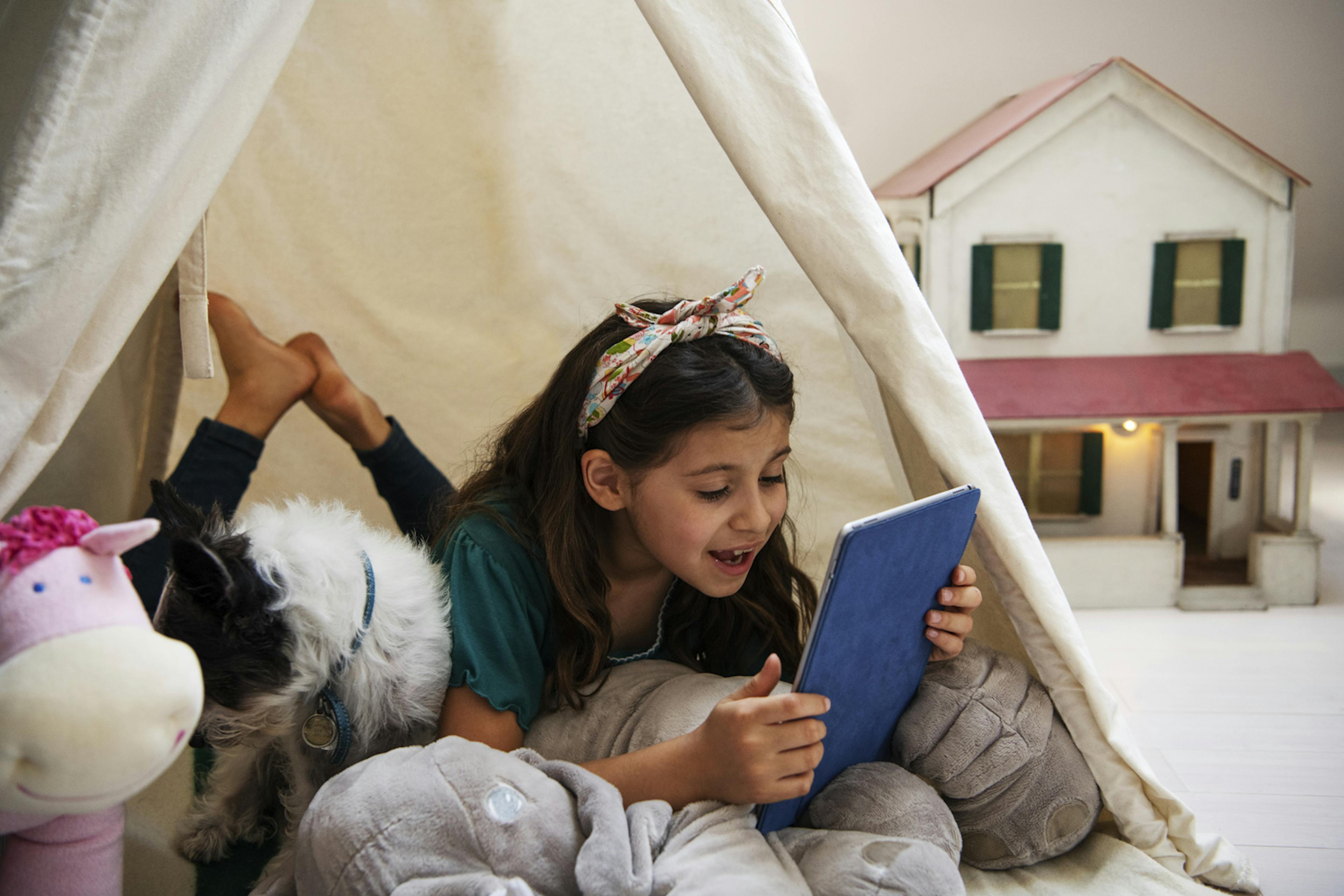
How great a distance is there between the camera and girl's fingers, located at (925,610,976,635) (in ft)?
3.18

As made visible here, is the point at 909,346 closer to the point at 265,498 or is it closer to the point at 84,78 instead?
the point at 84,78

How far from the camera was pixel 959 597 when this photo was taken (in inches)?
38.4

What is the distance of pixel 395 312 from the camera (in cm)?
184

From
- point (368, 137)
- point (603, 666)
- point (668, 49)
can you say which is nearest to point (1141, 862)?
point (603, 666)

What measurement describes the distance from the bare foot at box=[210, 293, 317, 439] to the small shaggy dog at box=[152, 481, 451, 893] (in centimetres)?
48

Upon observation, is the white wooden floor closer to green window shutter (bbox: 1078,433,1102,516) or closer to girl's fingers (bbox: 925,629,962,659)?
green window shutter (bbox: 1078,433,1102,516)

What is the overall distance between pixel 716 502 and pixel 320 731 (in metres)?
0.44

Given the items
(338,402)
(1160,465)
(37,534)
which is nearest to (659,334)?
(37,534)

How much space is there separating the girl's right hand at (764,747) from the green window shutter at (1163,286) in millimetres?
1311

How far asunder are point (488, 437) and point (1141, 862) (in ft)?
3.49

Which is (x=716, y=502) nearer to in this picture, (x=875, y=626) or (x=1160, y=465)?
(x=875, y=626)

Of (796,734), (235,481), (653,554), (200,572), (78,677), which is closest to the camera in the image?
(78,677)

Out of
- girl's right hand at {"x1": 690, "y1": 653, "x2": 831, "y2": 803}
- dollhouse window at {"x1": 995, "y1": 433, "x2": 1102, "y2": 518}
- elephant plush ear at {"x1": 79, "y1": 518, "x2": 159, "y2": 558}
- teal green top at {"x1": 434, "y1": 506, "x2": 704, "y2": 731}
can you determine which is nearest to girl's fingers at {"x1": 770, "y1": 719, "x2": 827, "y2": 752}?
girl's right hand at {"x1": 690, "y1": 653, "x2": 831, "y2": 803}

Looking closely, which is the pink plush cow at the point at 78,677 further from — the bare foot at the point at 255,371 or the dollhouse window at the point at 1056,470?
the dollhouse window at the point at 1056,470
